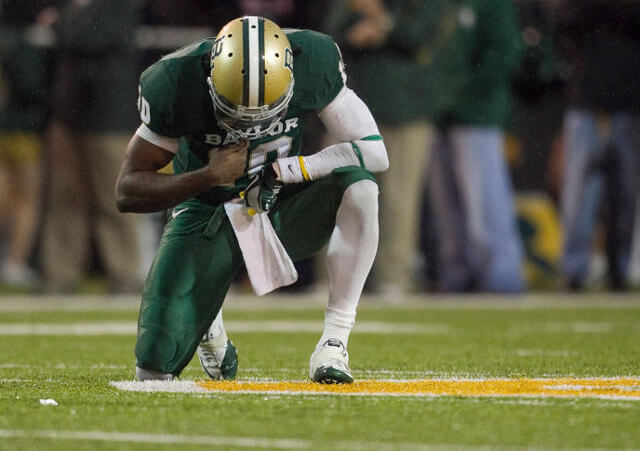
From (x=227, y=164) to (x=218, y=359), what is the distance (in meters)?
0.76

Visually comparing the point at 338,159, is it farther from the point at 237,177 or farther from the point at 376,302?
the point at 376,302

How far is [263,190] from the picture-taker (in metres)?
5.34

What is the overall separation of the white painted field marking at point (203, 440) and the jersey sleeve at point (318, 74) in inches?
71.0

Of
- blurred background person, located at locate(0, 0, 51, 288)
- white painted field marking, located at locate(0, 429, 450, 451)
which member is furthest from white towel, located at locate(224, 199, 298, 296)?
blurred background person, located at locate(0, 0, 51, 288)

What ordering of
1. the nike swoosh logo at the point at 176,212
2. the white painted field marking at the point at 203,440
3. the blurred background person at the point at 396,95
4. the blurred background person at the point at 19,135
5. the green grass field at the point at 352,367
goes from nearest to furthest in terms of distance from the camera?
the white painted field marking at the point at 203,440 < the green grass field at the point at 352,367 < the nike swoosh logo at the point at 176,212 < the blurred background person at the point at 396,95 < the blurred background person at the point at 19,135

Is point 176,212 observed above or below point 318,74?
below

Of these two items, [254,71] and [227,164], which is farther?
[227,164]

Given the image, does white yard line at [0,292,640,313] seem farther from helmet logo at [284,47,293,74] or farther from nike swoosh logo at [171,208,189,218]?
helmet logo at [284,47,293,74]

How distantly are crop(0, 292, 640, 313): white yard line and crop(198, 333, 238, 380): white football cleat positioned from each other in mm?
4001

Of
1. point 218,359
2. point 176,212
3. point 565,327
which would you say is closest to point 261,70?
point 176,212

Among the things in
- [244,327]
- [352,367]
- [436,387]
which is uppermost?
[436,387]

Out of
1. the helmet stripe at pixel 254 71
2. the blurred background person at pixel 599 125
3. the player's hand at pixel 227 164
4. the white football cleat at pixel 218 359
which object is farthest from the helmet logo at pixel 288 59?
the blurred background person at pixel 599 125

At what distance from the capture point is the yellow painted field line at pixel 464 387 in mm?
A: 4586

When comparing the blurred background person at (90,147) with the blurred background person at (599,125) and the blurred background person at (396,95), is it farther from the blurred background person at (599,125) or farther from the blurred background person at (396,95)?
the blurred background person at (599,125)
